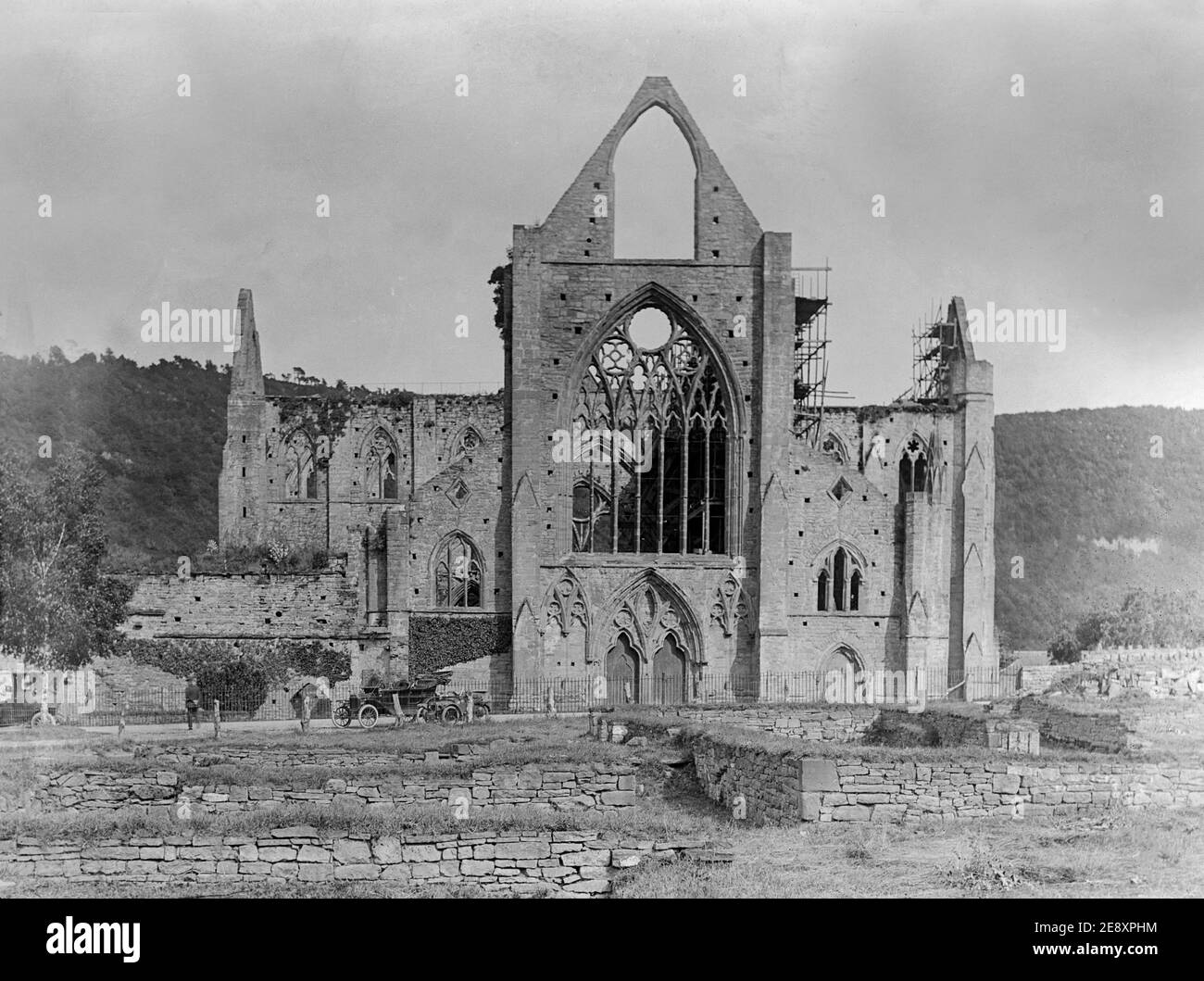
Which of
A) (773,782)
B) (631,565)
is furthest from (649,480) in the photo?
(773,782)

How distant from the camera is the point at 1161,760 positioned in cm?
1758

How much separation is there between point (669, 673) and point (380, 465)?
62.0 feet

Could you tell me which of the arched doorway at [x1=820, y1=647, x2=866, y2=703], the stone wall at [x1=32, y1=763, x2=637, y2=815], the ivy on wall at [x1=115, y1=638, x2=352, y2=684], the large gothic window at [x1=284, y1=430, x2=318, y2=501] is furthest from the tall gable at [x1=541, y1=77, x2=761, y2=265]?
the stone wall at [x1=32, y1=763, x2=637, y2=815]

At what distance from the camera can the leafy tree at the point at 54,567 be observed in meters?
29.5

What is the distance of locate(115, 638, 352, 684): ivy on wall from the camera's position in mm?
35812

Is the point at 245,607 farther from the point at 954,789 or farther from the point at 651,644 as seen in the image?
the point at 954,789

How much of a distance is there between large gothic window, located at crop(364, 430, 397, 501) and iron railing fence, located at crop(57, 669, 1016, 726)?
17138 mm

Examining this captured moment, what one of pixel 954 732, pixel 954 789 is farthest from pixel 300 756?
pixel 954 732

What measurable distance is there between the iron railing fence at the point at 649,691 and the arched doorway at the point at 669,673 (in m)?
0.03

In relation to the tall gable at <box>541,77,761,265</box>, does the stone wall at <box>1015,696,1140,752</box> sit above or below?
below

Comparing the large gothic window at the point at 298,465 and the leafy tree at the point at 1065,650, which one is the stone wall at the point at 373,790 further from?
the leafy tree at the point at 1065,650

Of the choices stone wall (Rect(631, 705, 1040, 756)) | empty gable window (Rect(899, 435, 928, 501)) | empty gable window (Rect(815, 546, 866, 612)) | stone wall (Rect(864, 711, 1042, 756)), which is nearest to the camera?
stone wall (Rect(864, 711, 1042, 756))

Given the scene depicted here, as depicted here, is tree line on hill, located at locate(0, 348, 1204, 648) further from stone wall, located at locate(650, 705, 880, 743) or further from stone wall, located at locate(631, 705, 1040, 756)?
stone wall, located at locate(631, 705, 1040, 756)

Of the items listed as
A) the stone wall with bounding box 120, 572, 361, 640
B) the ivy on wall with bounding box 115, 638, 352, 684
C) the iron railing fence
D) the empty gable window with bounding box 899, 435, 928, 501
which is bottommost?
the iron railing fence
